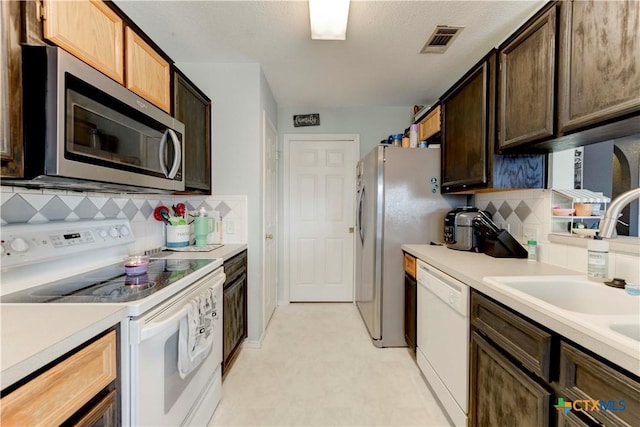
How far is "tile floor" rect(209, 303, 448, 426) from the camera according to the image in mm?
1597

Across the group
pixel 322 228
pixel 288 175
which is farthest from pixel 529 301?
pixel 288 175

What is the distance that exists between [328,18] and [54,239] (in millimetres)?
1812

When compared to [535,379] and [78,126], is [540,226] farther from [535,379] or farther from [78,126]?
[78,126]

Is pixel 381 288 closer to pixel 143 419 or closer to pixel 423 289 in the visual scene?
pixel 423 289

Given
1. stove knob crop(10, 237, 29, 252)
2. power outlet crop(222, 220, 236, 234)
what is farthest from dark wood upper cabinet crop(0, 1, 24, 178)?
power outlet crop(222, 220, 236, 234)

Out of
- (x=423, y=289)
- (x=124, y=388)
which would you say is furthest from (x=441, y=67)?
(x=124, y=388)

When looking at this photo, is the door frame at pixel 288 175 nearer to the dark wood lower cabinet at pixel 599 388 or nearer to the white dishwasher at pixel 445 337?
the white dishwasher at pixel 445 337

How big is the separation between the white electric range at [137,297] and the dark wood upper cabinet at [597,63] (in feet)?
5.98

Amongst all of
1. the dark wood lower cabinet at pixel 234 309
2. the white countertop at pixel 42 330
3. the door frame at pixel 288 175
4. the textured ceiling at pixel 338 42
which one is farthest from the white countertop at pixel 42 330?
the door frame at pixel 288 175

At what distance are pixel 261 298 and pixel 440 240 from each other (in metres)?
1.65

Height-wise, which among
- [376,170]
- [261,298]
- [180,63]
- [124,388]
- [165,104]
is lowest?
[261,298]

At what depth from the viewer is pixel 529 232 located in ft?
5.88

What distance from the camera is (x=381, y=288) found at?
235 cm

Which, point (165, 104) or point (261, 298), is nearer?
point (165, 104)
